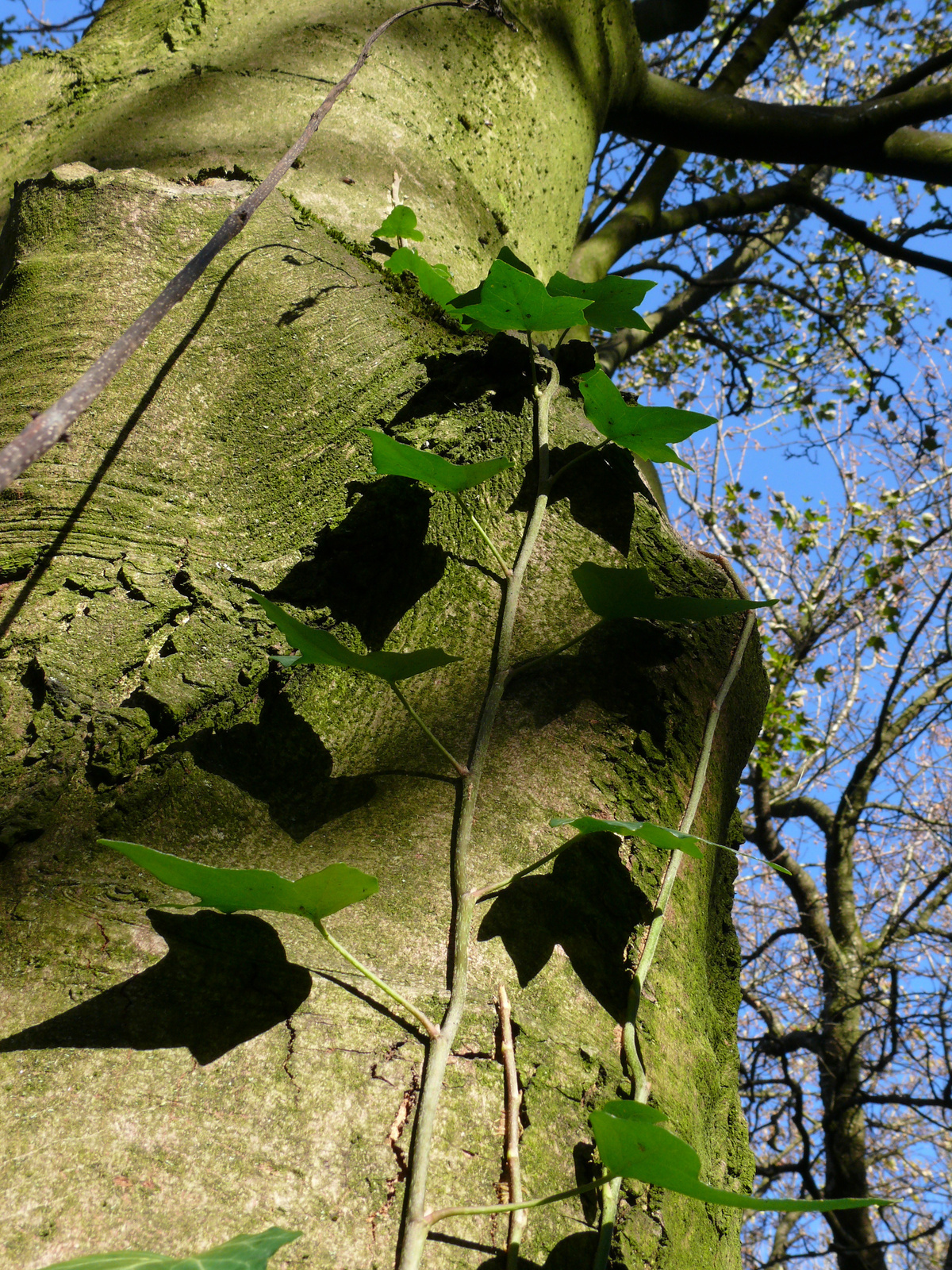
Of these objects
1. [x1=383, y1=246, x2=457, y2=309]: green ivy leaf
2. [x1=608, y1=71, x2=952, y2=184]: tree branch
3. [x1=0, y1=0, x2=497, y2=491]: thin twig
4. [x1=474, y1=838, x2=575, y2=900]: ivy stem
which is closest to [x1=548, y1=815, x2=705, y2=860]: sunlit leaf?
[x1=474, y1=838, x2=575, y2=900]: ivy stem

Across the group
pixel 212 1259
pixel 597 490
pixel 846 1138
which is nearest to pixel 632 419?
pixel 597 490

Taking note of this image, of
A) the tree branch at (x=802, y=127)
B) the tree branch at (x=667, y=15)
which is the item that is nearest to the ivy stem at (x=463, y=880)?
the tree branch at (x=802, y=127)

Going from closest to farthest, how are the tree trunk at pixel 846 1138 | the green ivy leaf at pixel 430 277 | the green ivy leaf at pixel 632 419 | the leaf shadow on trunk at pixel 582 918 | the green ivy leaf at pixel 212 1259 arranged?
the green ivy leaf at pixel 212 1259
the leaf shadow on trunk at pixel 582 918
the green ivy leaf at pixel 632 419
the green ivy leaf at pixel 430 277
the tree trunk at pixel 846 1138

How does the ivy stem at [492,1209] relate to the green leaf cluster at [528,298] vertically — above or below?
below

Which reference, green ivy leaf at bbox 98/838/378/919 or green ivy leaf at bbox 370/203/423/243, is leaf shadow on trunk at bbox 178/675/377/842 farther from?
green ivy leaf at bbox 370/203/423/243

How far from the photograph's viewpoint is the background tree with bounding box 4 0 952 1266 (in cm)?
49

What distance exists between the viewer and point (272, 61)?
1261 mm

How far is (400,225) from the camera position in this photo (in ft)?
3.41

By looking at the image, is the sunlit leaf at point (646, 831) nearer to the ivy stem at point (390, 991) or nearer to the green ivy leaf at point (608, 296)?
the ivy stem at point (390, 991)

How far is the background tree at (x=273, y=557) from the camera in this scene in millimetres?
490

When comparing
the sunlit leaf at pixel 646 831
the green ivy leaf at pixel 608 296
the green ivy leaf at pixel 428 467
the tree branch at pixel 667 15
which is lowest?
the sunlit leaf at pixel 646 831

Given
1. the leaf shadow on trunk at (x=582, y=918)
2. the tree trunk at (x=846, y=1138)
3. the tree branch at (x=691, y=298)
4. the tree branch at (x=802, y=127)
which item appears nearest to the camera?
the leaf shadow on trunk at (x=582, y=918)

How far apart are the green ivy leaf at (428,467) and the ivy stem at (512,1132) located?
1.31ft

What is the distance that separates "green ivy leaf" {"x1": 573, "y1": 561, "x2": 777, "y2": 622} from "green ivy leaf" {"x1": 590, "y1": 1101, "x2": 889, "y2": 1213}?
382 millimetres
